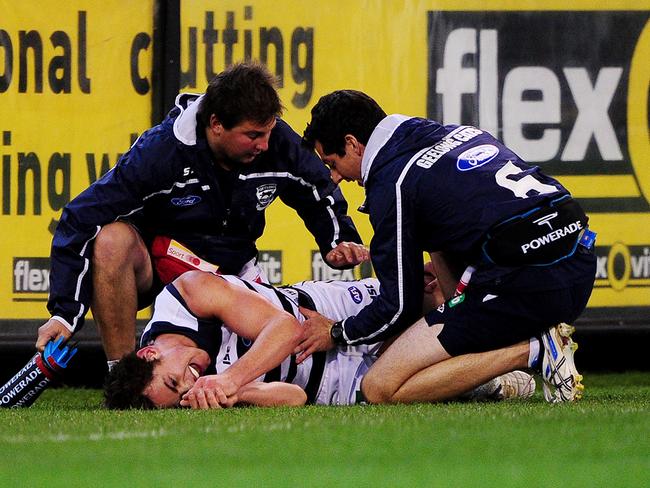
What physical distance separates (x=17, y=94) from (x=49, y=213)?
28.0 inches

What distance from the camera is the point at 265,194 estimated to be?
7.23 m

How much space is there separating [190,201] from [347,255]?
0.82 metres

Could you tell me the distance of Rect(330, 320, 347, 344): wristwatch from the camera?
260 inches

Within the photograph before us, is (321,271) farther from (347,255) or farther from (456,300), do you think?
(456,300)

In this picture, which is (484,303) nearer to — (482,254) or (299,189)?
(482,254)

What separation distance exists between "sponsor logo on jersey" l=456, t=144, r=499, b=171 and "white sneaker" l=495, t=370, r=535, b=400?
1.04 metres

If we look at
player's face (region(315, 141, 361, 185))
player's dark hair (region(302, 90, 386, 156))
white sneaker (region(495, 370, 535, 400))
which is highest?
player's dark hair (region(302, 90, 386, 156))

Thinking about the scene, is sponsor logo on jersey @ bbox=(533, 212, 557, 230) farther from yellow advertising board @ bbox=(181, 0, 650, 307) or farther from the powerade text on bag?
yellow advertising board @ bbox=(181, 0, 650, 307)

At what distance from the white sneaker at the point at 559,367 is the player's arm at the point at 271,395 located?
1095 millimetres

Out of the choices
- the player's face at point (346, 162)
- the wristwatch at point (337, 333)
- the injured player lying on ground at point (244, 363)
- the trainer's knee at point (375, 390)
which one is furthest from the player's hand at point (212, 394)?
the player's face at point (346, 162)

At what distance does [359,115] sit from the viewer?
261 inches

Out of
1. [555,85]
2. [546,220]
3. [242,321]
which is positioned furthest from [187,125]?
[555,85]

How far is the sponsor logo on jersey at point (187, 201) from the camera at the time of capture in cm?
708

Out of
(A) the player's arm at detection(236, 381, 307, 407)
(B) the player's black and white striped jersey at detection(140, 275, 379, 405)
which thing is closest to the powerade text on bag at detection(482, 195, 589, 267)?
(B) the player's black and white striped jersey at detection(140, 275, 379, 405)
